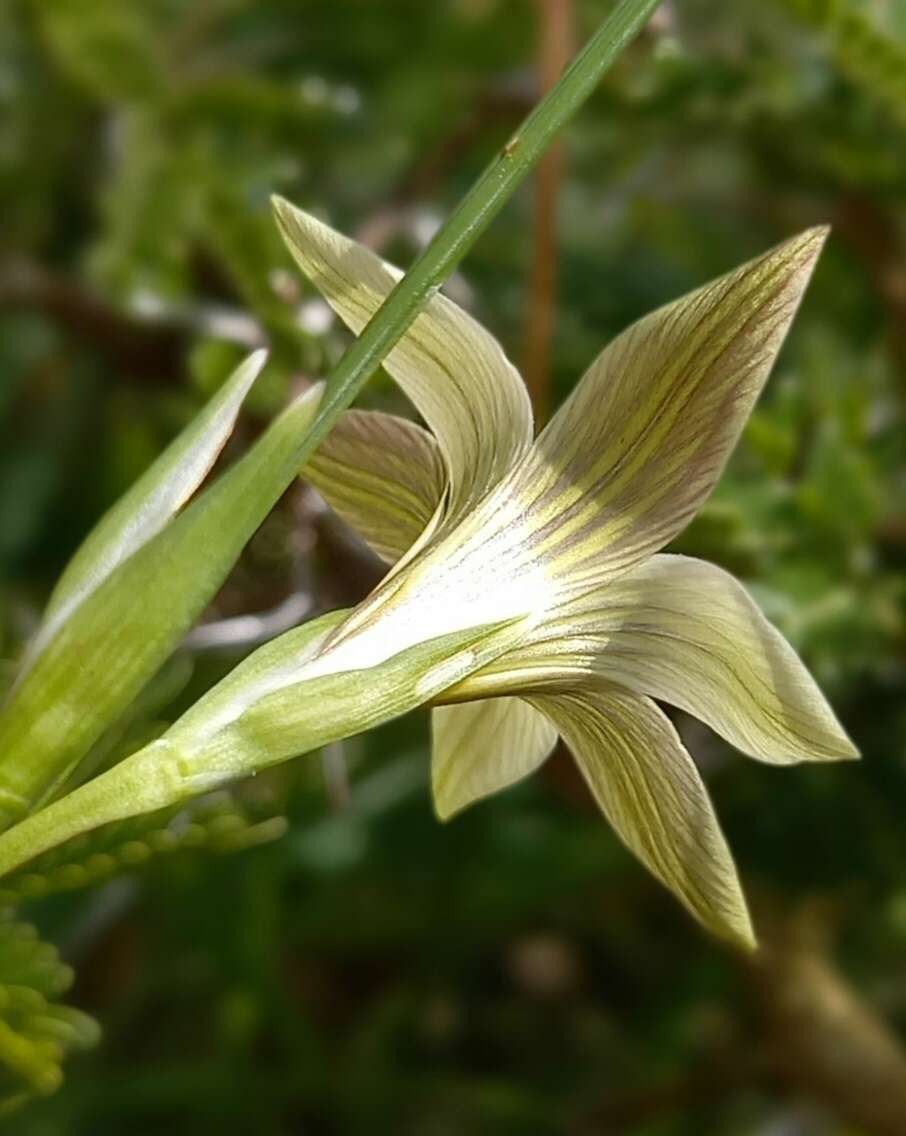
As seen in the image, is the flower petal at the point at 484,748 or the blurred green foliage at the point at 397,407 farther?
the blurred green foliage at the point at 397,407

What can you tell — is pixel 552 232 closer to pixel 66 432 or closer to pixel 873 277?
pixel 873 277

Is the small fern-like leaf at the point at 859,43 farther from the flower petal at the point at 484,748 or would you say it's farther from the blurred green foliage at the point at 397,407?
the flower petal at the point at 484,748

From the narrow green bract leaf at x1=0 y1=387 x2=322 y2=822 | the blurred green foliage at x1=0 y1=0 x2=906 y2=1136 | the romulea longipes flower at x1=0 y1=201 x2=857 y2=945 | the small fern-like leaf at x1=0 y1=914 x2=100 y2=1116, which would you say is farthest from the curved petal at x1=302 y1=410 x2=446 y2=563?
the blurred green foliage at x1=0 y1=0 x2=906 y2=1136

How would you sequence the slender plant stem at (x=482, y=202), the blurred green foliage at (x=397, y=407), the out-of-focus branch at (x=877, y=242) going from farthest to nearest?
1. the out-of-focus branch at (x=877, y=242)
2. the blurred green foliage at (x=397, y=407)
3. the slender plant stem at (x=482, y=202)

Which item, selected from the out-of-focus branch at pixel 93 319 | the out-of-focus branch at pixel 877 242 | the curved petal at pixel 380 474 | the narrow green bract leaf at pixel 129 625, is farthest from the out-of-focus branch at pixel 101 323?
the narrow green bract leaf at pixel 129 625

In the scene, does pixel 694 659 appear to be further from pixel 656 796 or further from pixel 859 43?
pixel 859 43

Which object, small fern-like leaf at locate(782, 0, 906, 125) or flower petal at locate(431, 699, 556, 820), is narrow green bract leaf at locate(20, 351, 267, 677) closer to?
Result: flower petal at locate(431, 699, 556, 820)

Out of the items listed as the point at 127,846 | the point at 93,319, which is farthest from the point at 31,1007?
the point at 93,319
